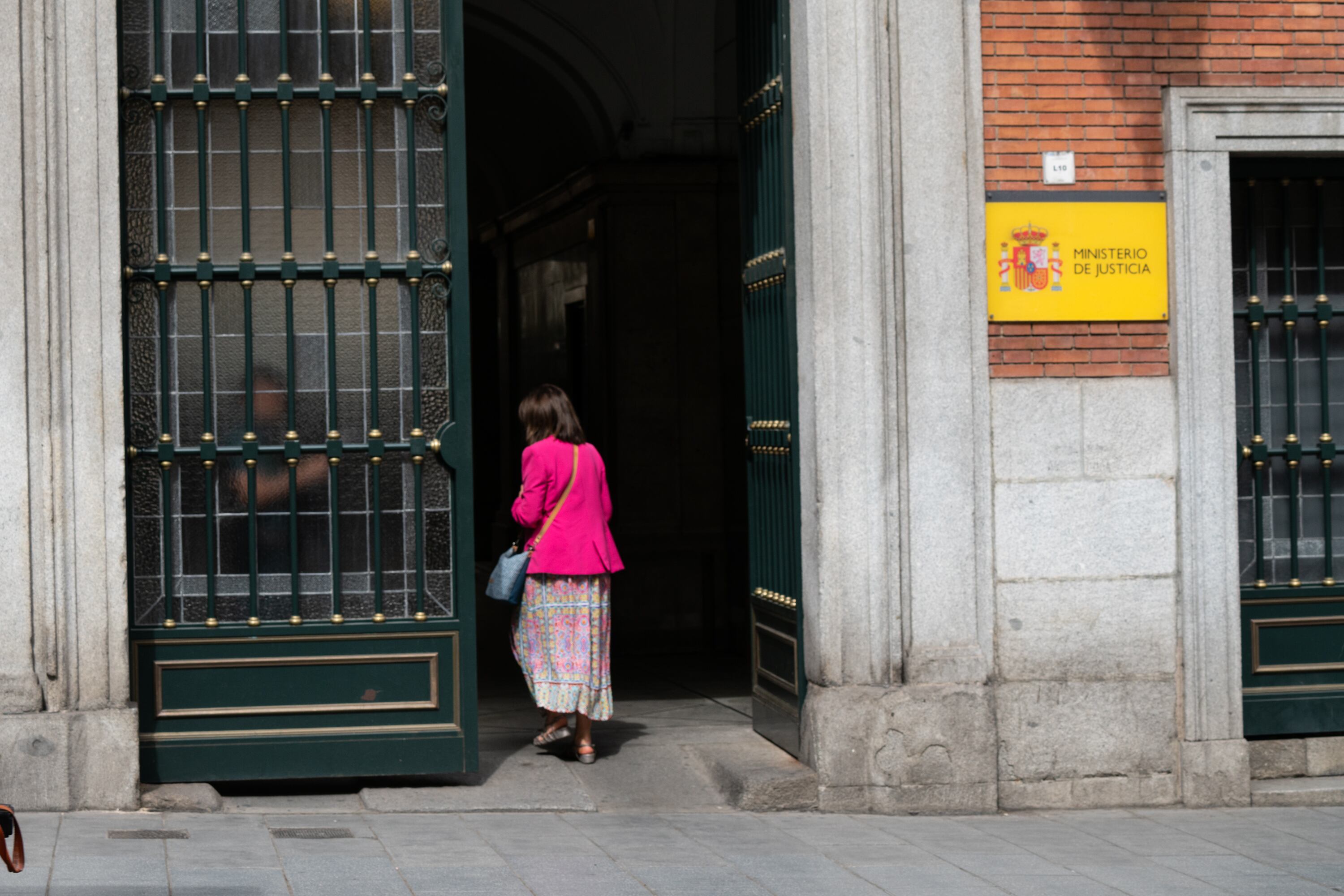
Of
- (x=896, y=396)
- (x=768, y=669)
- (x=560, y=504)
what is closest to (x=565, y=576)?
(x=560, y=504)

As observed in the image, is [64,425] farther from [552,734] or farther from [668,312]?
[668,312]

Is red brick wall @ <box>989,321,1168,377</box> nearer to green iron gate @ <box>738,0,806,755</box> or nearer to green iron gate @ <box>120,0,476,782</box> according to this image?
green iron gate @ <box>738,0,806,755</box>

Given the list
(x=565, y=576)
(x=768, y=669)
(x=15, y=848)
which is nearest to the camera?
(x=15, y=848)

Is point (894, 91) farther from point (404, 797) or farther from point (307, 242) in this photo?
point (404, 797)

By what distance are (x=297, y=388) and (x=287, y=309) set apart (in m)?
0.34

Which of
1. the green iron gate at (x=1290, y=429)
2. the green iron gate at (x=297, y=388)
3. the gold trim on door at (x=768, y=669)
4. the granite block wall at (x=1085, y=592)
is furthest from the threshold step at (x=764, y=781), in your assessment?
the green iron gate at (x=1290, y=429)

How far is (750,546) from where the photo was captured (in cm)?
858

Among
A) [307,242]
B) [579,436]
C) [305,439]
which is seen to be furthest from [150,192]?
[579,436]

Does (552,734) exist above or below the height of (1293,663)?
below

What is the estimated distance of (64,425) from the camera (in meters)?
7.00

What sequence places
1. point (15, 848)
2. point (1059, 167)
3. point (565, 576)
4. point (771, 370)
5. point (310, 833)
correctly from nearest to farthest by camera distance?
point (15, 848) → point (310, 833) → point (1059, 167) → point (565, 576) → point (771, 370)

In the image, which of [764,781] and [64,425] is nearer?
[64,425]

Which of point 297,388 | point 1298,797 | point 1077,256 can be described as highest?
point 1077,256

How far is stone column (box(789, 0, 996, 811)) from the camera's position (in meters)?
7.41
